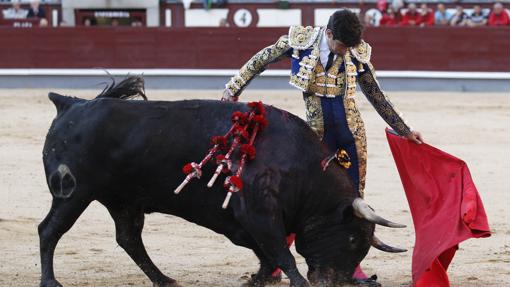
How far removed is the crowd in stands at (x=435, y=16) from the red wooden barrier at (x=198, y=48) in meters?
0.32

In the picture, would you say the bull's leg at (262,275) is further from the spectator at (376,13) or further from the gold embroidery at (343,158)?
the spectator at (376,13)

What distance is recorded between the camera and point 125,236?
3900 millimetres

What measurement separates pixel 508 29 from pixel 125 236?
31.2ft

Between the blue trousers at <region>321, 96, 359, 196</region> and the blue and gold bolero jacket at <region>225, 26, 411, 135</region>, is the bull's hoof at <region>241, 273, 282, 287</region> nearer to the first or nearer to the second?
the blue trousers at <region>321, 96, 359, 196</region>

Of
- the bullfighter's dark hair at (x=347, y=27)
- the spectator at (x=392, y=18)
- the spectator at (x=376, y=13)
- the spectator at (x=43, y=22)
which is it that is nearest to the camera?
the bullfighter's dark hair at (x=347, y=27)

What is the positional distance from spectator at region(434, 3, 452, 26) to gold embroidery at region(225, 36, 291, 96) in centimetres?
977

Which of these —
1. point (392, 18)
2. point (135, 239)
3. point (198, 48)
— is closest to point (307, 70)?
point (135, 239)

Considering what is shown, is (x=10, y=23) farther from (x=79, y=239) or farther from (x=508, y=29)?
(x=79, y=239)

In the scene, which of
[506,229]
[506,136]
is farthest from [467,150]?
[506,229]

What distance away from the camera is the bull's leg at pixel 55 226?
369cm

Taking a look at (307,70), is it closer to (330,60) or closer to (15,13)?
(330,60)

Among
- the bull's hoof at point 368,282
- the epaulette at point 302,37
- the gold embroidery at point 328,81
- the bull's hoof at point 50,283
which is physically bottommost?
the bull's hoof at point 368,282

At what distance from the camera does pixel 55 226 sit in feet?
12.2

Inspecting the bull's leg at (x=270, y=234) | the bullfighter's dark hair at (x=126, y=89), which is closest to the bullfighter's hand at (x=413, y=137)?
the bull's leg at (x=270, y=234)
